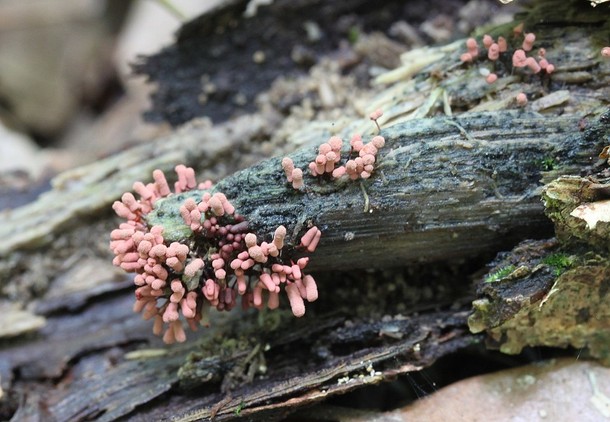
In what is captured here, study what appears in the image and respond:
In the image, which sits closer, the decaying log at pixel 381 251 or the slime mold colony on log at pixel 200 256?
the slime mold colony on log at pixel 200 256

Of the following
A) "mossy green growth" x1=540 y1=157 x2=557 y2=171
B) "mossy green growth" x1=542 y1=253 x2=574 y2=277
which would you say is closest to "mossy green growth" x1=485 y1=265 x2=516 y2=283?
"mossy green growth" x1=542 y1=253 x2=574 y2=277

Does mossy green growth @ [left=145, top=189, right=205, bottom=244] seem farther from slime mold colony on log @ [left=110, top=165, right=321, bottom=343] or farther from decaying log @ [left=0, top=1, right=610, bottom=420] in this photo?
decaying log @ [left=0, top=1, right=610, bottom=420]

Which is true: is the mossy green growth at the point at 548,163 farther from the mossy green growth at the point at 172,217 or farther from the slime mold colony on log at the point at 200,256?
the mossy green growth at the point at 172,217

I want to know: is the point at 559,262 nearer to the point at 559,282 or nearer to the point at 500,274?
the point at 559,282

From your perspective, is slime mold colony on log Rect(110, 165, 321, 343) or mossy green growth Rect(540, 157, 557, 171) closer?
slime mold colony on log Rect(110, 165, 321, 343)

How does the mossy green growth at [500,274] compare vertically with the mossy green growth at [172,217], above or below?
below

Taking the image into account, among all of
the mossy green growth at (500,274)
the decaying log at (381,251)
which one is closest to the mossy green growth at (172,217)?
the decaying log at (381,251)

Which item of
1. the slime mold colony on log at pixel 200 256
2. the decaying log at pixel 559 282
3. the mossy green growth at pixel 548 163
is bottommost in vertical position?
the decaying log at pixel 559 282
